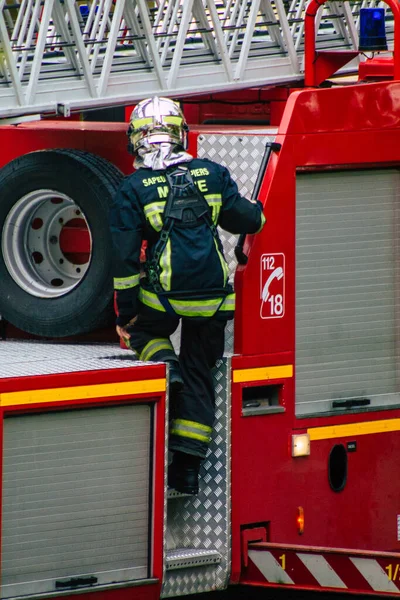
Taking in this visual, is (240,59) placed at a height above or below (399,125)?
above

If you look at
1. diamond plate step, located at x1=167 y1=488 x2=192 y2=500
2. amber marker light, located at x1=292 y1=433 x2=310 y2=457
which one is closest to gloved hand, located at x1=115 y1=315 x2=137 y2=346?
diamond plate step, located at x1=167 y1=488 x2=192 y2=500

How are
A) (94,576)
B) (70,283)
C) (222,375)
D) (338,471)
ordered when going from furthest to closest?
(70,283)
(338,471)
(222,375)
(94,576)

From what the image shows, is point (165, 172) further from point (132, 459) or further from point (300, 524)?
point (300, 524)

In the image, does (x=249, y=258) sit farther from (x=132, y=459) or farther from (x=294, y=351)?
(x=132, y=459)

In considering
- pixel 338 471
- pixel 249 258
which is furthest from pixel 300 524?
pixel 249 258

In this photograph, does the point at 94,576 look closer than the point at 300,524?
Yes

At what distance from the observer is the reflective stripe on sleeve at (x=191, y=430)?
5820 millimetres

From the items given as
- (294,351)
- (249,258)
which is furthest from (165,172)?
(294,351)

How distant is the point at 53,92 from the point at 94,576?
7.08 feet

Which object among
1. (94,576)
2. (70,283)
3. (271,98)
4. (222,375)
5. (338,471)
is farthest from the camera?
(271,98)

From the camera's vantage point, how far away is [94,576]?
5473mm

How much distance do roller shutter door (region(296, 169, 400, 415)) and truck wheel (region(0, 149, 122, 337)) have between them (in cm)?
89

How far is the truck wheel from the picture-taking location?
639 centimetres

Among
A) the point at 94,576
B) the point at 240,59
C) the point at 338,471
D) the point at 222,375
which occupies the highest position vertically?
the point at 240,59
